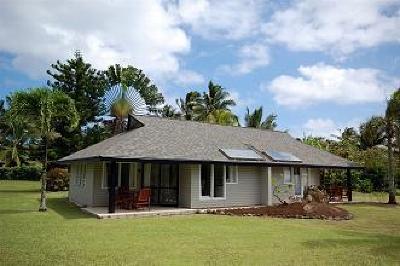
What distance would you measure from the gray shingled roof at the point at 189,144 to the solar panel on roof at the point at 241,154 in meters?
0.32

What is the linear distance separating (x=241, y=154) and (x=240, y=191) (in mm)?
1968

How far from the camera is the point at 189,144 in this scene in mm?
21359

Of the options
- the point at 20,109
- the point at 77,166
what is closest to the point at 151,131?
the point at 77,166

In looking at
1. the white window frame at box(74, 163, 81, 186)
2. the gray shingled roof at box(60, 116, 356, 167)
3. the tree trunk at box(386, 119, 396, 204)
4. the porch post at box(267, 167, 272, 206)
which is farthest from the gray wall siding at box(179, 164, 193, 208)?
the tree trunk at box(386, 119, 396, 204)

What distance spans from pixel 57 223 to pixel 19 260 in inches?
231

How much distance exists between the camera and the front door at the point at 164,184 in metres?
20.6

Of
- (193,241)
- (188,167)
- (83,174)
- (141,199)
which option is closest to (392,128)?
(188,167)

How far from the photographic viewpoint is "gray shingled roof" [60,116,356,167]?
61.6 ft

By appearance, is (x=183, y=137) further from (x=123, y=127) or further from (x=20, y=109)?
(x=123, y=127)

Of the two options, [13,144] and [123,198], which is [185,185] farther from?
[13,144]

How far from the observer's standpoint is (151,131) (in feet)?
72.7

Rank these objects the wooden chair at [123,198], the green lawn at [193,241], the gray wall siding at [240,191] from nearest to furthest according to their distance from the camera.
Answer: the green lawn at [193,241] < the wooden chair at [123,198] < the gray wall siding at [240,191]

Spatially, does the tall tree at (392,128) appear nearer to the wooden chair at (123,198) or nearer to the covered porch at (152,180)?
the covered porch at (152,180)

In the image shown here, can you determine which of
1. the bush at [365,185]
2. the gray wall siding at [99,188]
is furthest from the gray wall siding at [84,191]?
the bush at [365,185]
